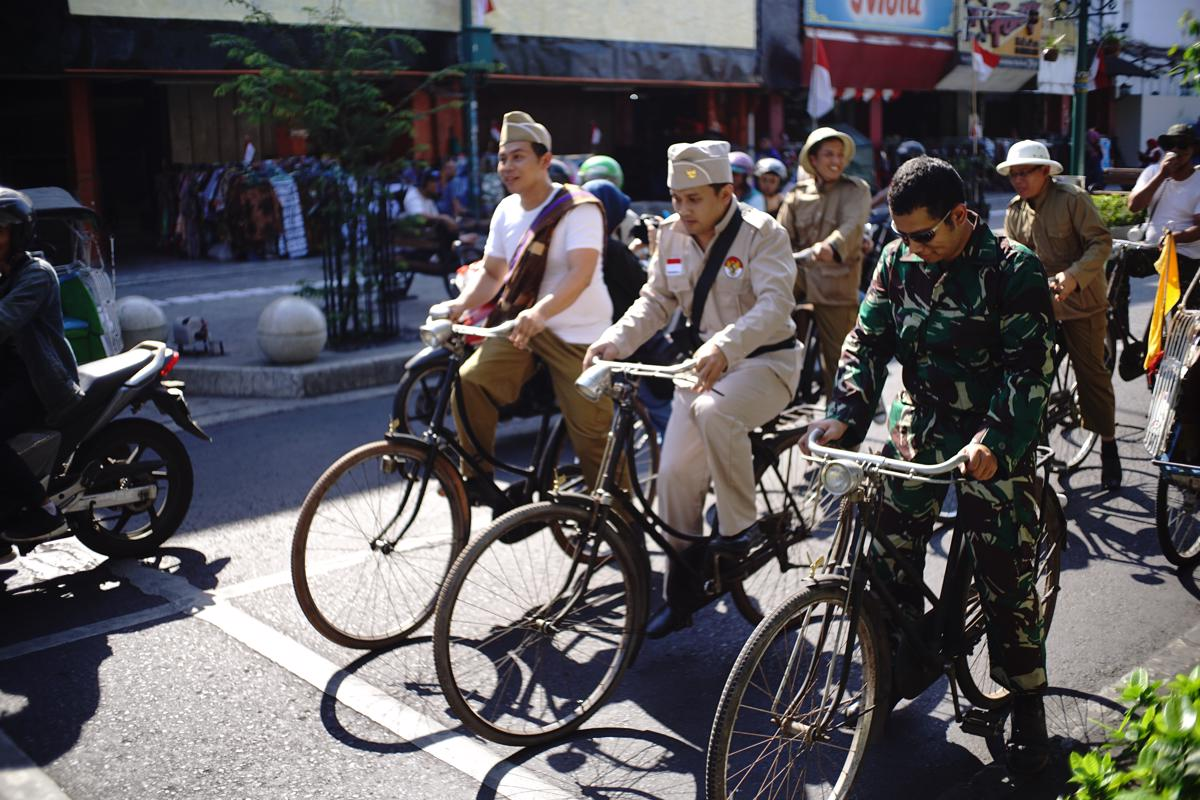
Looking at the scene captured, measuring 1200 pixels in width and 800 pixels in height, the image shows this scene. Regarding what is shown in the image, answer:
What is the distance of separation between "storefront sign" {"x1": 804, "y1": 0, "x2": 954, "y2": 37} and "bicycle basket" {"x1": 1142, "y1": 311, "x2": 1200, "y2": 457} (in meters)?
23.7

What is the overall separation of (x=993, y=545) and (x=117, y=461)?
411cm

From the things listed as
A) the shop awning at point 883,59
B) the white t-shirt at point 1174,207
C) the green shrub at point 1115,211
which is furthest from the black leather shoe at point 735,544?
the shop awning at point 883,59

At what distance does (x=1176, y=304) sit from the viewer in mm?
6082

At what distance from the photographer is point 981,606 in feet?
12.7

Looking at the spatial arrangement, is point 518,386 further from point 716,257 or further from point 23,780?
point 23,780

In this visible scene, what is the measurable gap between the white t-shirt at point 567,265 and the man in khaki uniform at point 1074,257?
2.29 meters

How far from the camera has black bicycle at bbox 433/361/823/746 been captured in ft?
13.4

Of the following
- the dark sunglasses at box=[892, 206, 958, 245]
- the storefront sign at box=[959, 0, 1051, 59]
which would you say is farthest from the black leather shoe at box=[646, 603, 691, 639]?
the storefront sign at box=[959, 0, 1051, 59]

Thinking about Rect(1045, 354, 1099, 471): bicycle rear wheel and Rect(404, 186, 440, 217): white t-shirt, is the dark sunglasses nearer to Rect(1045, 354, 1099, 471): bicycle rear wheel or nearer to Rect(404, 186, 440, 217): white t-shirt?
Rect(1045, 354, 1099, 471): bicycle rear wheel

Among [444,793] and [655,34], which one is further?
[655,34]

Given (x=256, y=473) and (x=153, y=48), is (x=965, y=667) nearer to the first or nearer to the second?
(x=256, y=473)

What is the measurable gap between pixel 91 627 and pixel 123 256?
15746 millimetres

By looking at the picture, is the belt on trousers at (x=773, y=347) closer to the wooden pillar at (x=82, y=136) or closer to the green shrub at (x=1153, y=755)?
the green shrub at (x=1153, y=755)

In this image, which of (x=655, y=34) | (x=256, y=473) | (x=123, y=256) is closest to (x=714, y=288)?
(x=256, y=473)
